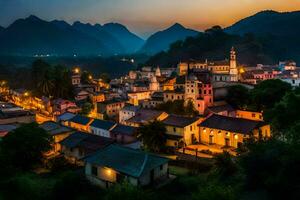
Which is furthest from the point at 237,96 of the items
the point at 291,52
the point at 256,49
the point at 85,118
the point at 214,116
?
the point at 291,52

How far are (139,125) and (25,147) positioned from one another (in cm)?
1299

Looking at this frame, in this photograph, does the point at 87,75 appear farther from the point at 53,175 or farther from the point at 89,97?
the point at 53,175

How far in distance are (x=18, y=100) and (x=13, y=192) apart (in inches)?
2247

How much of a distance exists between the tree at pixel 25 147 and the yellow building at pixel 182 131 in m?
13.4

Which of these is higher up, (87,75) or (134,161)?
(87,75)

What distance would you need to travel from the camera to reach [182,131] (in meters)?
36.7

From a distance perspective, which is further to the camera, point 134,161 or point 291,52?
point 291,52

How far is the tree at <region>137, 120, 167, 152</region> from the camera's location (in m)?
33.9

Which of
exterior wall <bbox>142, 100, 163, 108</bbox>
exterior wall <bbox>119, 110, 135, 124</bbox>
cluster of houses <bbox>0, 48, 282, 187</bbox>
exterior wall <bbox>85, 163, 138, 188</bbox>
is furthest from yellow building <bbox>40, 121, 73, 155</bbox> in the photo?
exterior wall <bbox>142, 100, 163, 108</bbox>

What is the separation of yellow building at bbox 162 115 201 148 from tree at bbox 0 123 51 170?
1339 cm

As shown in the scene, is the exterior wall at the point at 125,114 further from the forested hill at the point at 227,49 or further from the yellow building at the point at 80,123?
the forested hill at the point at 227,49

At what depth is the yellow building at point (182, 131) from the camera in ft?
120

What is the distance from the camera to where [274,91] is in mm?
42750

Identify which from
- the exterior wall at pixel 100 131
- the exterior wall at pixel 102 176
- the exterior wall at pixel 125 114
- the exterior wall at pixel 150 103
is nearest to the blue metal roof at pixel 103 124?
the exterior wall at pixel 100 131
